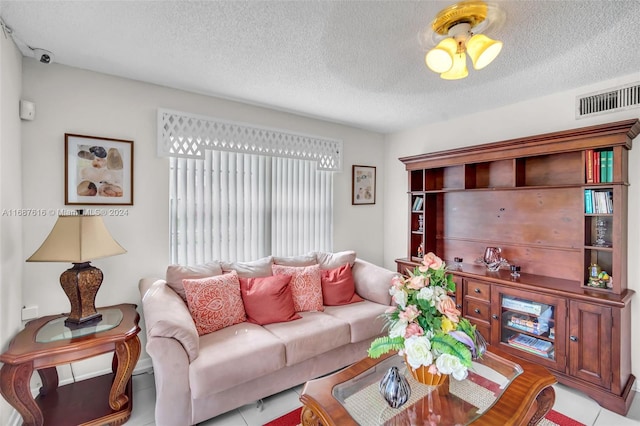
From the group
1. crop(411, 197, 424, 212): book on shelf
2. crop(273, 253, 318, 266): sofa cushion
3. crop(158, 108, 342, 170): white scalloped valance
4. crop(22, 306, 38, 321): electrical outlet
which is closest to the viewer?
crop(22, 306, 38, 321): electrical outlet

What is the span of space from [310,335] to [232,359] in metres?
0.60

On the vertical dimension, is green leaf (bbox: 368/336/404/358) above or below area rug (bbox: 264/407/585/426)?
above

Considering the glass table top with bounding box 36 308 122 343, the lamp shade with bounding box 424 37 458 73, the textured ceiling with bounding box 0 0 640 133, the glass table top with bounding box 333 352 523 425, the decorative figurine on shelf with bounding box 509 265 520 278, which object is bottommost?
the glass table top with bounding box 333 352 523 425

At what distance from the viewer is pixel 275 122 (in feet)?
11.0

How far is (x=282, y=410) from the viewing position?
2.16m

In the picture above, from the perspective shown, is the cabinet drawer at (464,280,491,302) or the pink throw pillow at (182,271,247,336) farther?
the cabinet drawer at (464,280,491,302)

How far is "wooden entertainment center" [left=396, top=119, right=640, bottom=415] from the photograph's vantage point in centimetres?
223

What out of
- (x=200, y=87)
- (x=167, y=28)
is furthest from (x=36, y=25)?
(x=200, y=87)

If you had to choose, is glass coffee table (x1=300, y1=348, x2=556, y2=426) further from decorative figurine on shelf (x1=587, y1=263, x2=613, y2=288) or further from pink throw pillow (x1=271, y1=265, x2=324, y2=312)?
decorative figurine on shelf (x1=587, y1=263, x2=613, y2=288)

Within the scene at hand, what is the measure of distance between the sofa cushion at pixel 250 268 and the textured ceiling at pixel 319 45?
5.16 feet

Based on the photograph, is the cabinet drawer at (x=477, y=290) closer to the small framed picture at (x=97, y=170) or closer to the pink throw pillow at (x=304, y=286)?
the pink throw pillow at (x=304, y=286)

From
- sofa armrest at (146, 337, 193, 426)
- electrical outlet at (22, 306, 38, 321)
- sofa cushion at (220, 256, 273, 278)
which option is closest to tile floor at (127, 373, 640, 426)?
sofa armrest at (146, 337, 193, 426)

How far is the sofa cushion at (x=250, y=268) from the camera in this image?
2771 mm

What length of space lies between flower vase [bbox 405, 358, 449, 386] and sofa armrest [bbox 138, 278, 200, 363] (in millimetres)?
1281
